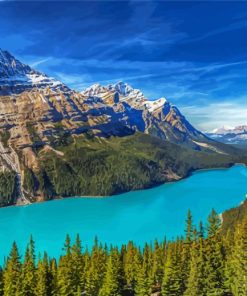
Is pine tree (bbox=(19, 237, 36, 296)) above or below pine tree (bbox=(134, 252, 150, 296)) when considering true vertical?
above

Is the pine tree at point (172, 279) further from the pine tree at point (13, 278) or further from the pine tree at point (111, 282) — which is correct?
the pine tree at point (13, 278)

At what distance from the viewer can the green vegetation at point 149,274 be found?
76062 millimetres

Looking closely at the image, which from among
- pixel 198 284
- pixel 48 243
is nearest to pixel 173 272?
pixel 198 284

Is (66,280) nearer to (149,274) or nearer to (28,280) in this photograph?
(28,280)

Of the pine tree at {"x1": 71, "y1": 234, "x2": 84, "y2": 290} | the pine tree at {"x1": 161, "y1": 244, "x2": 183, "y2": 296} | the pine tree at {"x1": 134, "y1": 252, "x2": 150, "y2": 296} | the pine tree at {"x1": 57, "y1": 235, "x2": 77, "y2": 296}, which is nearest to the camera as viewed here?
the pine tree at {"x1": 161, "y1": 244, "x2": 183, "y2": 296}

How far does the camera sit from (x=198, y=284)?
75.8m

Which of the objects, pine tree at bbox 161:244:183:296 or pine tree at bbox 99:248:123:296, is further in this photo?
pine tree at bbox 99:248:123:296

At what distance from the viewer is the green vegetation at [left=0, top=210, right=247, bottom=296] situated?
76062 mm

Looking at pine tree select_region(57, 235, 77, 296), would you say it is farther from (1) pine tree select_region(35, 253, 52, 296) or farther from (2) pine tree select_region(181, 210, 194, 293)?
(2) pine tree select_region(181, 210, 194, 293)

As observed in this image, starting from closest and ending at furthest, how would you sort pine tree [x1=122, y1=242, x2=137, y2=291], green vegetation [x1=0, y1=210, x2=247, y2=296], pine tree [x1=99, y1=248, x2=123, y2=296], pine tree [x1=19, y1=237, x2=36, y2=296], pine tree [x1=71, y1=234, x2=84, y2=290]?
green vegetation [x1=0, y1=210, x2=247, y2=296] → pine tree [x1=19, y1=237, x2=36, y2=296] → pine tree [x1=99, y1=248, x2=123, y2=296] → pine tree [x1=71, y1=234, x2=84, y2=290] → pine tree [x1=122, y1=242, x2=137, y2=291]

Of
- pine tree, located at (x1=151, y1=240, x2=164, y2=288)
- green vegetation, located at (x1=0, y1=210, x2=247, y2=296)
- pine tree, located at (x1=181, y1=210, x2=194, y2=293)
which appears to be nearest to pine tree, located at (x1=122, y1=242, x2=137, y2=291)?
green vegetation, located at (x1=0, y1=210, x2=247, y2=296)

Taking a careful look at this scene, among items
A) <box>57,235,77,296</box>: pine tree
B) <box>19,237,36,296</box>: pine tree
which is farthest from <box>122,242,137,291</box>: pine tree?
<box>19,237,36,296</box>: pine tree

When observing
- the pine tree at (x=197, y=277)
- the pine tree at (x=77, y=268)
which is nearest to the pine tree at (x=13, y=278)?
the pine tree at (x=77, y=268)

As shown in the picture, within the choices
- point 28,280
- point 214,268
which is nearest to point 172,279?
point 214,268
